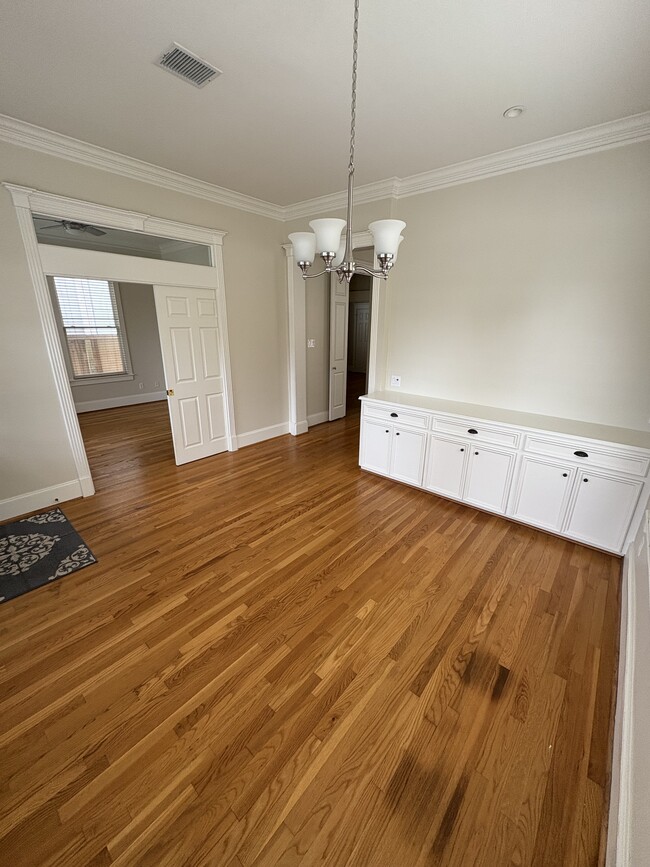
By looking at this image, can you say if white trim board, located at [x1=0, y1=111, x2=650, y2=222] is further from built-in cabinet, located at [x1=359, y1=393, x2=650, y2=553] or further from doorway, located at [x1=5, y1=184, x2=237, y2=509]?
built-in cabinet, located at [x1=359, y1=393, x2=650, y2=553]

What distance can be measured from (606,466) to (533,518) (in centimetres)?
69

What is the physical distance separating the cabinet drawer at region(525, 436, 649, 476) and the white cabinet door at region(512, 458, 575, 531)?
Result: 0.31ft

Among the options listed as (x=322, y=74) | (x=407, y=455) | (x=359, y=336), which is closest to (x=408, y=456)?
(x=407, y=455)

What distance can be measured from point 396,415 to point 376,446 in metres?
0.47

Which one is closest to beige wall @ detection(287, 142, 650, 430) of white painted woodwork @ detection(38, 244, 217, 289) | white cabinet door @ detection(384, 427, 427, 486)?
white cabinet door @ detection(384, 427, 427, 486)

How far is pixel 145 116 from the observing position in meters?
2.46

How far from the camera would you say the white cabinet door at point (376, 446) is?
3.75 m

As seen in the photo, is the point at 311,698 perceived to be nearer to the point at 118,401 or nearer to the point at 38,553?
the point at 38,553

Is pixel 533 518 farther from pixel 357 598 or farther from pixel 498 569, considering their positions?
pixel 357 598

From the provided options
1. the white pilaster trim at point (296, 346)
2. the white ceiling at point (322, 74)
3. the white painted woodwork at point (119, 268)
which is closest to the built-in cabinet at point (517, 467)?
the white pilaster trim at point (296, 346)

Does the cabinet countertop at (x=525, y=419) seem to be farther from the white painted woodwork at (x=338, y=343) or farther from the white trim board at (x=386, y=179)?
the white trim board at (x=386, y=179)

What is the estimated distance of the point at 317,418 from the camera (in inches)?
230

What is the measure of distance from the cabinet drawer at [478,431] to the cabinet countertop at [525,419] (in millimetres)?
69

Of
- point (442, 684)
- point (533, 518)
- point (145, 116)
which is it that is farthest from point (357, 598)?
point (145, 116)
